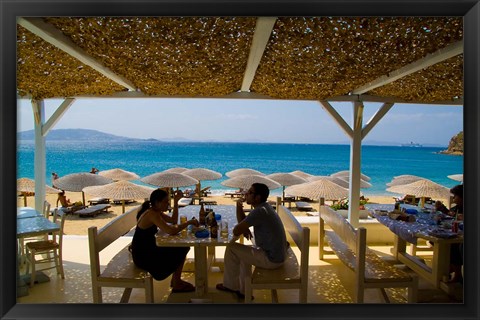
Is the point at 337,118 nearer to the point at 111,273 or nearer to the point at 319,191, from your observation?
the point at 319,191

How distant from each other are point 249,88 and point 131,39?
283 centimetres

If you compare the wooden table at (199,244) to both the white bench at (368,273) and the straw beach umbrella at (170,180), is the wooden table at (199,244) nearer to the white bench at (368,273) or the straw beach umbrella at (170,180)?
the white bench at (368,273)

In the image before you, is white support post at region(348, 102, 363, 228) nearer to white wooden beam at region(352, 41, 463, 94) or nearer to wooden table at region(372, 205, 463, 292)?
white wooden beam at region(352, 41, 463, 94)

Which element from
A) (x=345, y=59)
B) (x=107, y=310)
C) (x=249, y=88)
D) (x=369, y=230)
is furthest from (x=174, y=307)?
(x=369, y=230)

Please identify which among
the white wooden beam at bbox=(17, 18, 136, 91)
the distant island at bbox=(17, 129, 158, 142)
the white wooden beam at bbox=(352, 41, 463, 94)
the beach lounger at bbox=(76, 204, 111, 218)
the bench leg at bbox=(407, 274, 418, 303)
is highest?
the distant island at bbox=(17, 129, 158, 142)

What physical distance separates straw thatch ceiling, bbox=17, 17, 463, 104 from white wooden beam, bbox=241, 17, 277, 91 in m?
0.01

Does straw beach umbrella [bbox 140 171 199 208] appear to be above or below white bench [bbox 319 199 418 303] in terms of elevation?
above

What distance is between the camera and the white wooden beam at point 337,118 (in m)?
6.16

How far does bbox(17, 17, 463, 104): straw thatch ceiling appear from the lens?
9.75 ft

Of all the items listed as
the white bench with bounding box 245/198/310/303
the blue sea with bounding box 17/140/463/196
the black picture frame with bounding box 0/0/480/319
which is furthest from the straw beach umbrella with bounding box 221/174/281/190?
the blue sea with bounding box 17/140/463/196

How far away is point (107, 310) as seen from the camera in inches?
89.2

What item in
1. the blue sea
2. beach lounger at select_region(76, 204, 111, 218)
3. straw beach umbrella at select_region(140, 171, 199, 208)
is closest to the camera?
straw beach umbrella at select_region(140, 171, 199, 208)
